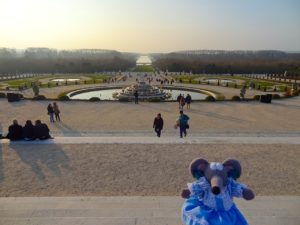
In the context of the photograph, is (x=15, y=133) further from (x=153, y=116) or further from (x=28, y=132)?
(x=153, y=116)

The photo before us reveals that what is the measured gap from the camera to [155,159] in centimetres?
955

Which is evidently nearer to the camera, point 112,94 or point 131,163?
point 131,163

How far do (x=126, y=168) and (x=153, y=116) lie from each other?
10853mm

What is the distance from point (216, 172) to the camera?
3.88m

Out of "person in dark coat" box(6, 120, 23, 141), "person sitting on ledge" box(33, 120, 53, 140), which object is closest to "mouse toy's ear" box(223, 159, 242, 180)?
"person sitting on ledge" box(33, 120, 53, 140)

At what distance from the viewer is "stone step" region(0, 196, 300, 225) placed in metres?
5.74

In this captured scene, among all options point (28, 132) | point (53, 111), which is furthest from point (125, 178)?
point (53, 111)

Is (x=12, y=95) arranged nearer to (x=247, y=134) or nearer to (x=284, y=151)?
(x=247, y=134)

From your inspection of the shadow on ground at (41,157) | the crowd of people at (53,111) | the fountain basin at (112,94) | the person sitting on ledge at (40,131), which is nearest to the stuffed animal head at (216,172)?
the shadow on ground at (41,157)

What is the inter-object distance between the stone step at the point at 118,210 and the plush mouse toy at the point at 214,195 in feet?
6.32

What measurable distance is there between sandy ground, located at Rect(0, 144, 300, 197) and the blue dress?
338 centimetres

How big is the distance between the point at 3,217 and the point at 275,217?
5.18 metres

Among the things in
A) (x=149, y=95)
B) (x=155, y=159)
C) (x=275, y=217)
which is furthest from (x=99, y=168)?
(x=149, y=95)

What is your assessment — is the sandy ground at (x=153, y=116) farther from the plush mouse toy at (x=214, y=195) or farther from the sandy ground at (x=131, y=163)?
the plush mouse toy at (x=214, y=195)
